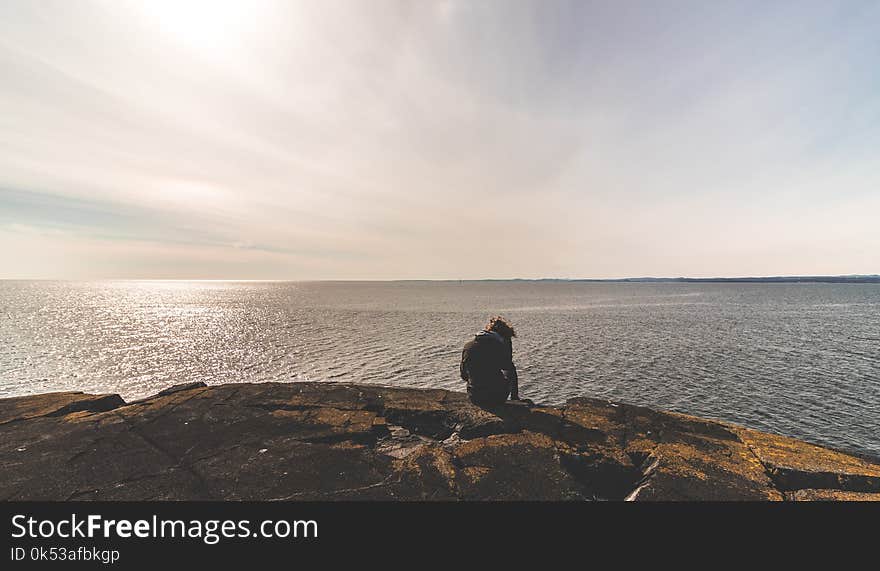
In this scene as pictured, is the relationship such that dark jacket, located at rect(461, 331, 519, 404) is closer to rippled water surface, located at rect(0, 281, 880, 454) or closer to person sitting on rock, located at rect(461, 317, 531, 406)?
person sitting on rock, located at rect(461, 317, 531, 406)

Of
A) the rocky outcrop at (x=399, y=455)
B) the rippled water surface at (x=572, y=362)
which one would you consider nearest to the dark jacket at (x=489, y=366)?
the rocky outcrop at (x=399, y=455)

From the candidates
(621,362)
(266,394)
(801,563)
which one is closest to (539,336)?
(621,362)

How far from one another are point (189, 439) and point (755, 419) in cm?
2299

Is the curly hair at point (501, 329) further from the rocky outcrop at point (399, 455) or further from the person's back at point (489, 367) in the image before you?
the rocky outcrop at point (399, 455)

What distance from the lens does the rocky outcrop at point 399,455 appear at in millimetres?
5367

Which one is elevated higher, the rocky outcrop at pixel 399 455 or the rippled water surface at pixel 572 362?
the rocky outcrop at pixel 399 455

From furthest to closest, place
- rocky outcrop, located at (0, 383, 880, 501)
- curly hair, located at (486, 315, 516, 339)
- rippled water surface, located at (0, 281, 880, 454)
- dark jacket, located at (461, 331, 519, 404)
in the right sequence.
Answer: rippled water surface, located at (0, 281, 880, 454) → curly hair, located at (486, 315, 516, 339) → dark jacket, located at (461, 331, 519, 404) → rocky outcrop, located at (0, 383, 880, 501)

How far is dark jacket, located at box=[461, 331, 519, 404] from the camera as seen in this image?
27.3 feet

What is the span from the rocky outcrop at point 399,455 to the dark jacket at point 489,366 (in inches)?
14.9

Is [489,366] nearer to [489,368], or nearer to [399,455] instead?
[489,368]

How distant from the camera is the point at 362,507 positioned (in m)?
4.91

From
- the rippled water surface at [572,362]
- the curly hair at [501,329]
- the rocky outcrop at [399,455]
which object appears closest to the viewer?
the rocky outcrop at [399,455]

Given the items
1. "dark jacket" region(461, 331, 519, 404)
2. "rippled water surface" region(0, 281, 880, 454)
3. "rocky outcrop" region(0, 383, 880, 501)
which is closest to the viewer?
"rocky outcrop" region(0, 383, 880, 501)

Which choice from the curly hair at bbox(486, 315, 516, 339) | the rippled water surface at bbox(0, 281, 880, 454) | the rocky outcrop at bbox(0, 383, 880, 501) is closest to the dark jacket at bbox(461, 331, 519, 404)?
the curly hair at bbox(486, 315, 516, 339)
